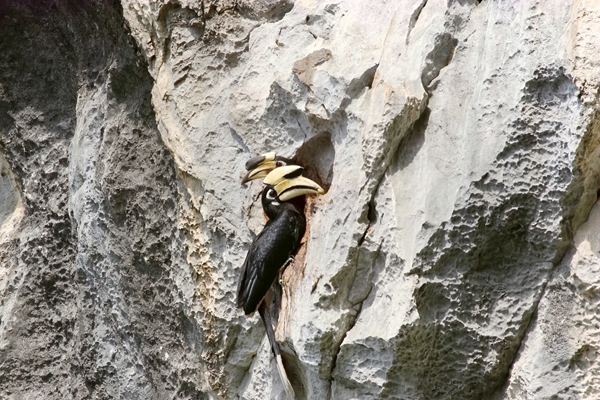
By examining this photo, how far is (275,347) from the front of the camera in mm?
2277

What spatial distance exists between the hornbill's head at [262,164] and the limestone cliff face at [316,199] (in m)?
0.05

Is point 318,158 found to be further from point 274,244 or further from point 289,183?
point 274,244

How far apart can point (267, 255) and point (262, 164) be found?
0.29 metres

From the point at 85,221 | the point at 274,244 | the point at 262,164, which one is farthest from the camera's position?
the point at 85,221

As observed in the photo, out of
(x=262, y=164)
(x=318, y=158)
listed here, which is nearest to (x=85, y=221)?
(x=262, y=164)

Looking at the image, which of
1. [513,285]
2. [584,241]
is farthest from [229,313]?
[584,241]

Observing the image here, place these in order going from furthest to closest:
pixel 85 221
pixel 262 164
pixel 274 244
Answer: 1. pixel 85 221
2. pixel 262 164
3. pixel 274 244

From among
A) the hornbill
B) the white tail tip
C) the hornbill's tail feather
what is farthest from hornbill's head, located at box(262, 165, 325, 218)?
the white tail tip

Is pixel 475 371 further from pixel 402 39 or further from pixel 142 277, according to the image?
pixel 142 277

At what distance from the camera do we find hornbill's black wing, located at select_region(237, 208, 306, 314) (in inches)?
88.5

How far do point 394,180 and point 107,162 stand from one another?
43.7 inches

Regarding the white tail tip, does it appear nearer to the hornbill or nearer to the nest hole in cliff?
the hornbill

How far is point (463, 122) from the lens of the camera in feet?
6.79

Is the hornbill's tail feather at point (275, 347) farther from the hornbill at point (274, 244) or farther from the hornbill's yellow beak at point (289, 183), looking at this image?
the hornbill's yellow beak at point (289, 183)
